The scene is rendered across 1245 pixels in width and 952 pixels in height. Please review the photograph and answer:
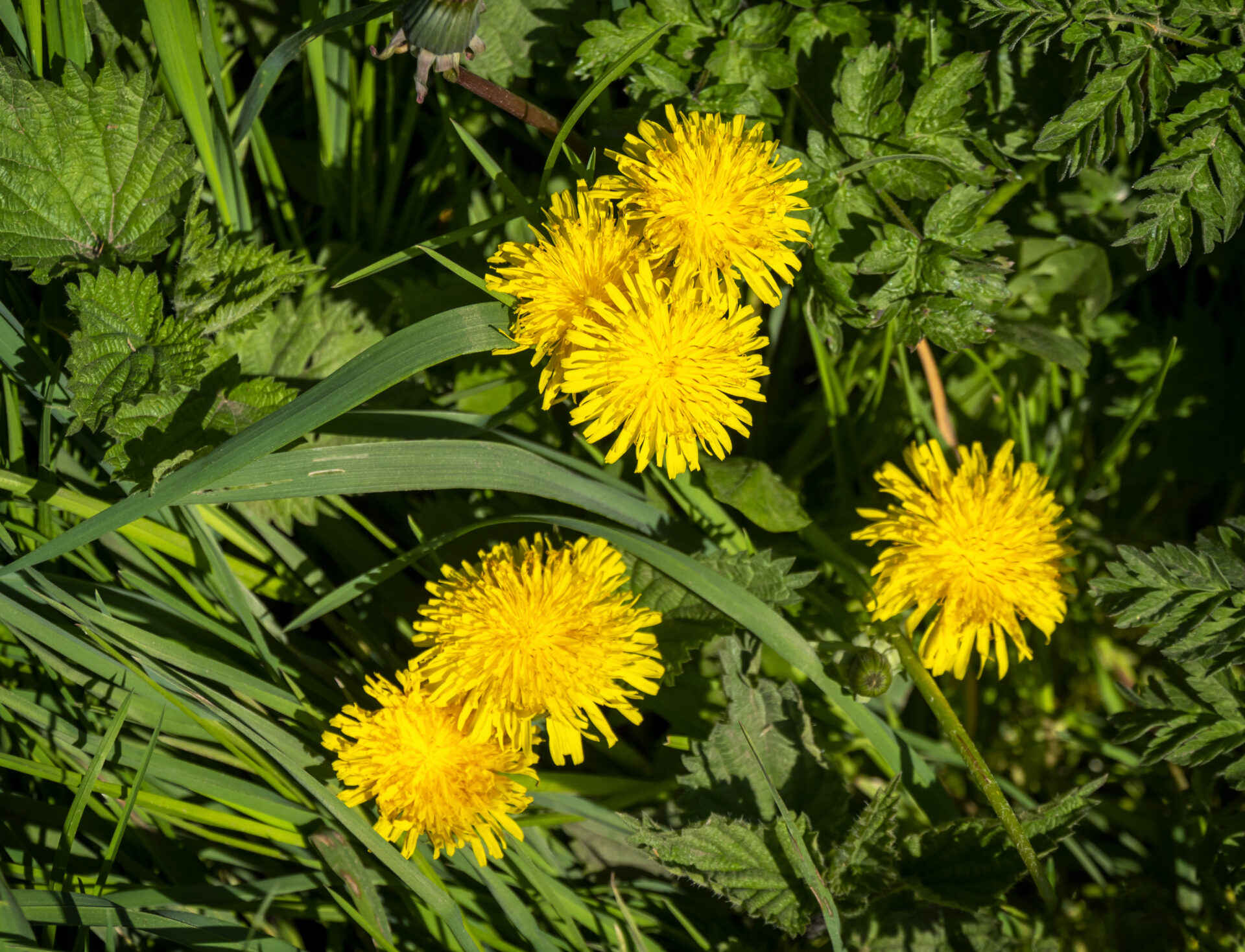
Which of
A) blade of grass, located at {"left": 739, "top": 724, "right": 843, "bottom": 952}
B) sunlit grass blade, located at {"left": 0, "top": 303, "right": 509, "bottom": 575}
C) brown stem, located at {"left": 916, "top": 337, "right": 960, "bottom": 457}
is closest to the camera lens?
sunlit grass blade, located at {"left": 0, "top": 303, "right": 509, "bottom": 575}

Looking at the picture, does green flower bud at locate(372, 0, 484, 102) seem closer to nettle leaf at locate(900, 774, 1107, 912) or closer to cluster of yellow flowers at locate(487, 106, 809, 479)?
cluster of yellow flowers at locate(487, 106, 809, 479)

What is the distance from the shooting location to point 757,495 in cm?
199

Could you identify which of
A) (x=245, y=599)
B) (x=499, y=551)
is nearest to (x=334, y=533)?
(x=245, y=599)

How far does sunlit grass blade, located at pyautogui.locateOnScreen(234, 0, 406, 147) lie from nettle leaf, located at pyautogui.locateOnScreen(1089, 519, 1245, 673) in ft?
6.20

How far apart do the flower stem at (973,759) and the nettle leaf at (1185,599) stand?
0.41 meters

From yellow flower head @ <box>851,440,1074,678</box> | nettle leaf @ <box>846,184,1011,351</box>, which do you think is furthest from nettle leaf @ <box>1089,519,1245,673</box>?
nettle leaf @ <box>846,184,1011,351</box>

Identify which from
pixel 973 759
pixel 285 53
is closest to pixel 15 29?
pixel 285 53

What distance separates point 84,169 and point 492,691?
1.42 meters

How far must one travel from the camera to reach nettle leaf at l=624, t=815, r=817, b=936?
1.85 m

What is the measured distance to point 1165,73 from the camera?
1.66 m

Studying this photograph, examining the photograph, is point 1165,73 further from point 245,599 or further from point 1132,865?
point 245,599

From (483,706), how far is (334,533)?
2.28 ft

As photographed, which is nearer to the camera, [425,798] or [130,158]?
[425,798]

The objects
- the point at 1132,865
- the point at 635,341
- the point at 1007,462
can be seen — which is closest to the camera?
the point at 635,341
